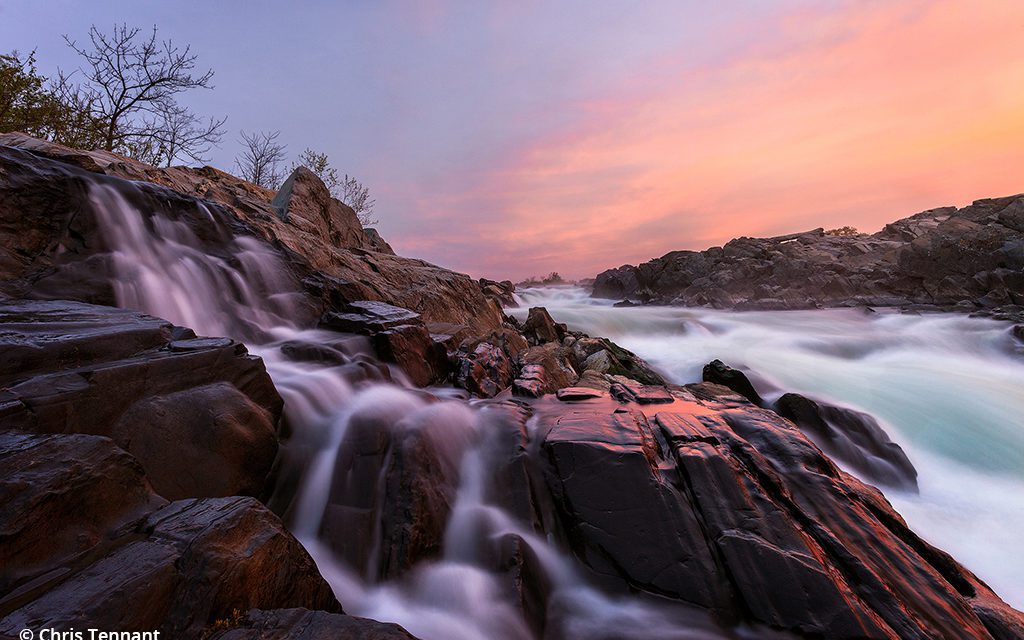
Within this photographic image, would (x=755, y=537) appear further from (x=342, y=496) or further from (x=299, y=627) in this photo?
(x=342, y=496)

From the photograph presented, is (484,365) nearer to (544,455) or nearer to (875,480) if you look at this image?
(544,455)

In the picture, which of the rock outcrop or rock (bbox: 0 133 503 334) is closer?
rock (bbox: 0 133 503 334)

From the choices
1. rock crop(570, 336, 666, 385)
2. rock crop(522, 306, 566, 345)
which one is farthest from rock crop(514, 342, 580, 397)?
rock crop(522, 306, 566, 345)

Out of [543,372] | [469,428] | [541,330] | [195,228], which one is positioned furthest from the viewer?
[541,330]

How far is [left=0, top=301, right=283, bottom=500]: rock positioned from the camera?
2783 mm

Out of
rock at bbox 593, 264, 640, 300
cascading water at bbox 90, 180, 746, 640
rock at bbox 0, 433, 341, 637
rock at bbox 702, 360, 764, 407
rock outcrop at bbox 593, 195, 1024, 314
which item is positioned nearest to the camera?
rock at bbox 0, 433, 341, 637

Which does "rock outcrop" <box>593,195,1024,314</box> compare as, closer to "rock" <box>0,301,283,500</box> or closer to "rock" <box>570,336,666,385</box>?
"rock" <box>570,336,666,385</box>

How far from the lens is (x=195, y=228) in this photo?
24.6ft

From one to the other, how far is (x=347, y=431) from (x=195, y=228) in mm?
6284

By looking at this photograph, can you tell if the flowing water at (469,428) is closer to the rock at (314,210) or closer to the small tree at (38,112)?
the rock at (314,210)

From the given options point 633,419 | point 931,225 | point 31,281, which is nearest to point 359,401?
point 633,419

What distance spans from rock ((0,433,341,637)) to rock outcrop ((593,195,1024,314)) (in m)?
28.7

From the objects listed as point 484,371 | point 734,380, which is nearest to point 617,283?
point 734,380

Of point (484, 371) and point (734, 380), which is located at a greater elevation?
point (484, 371)
